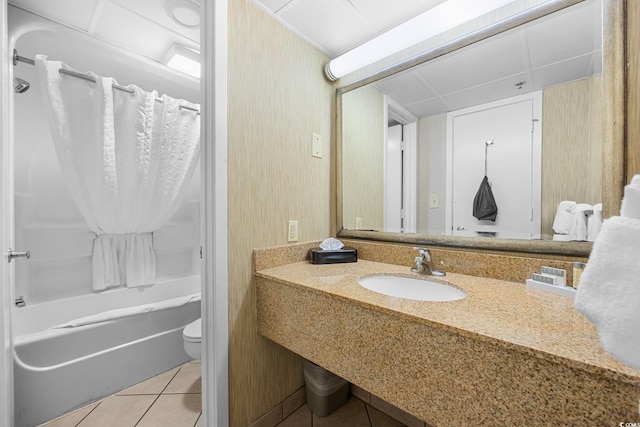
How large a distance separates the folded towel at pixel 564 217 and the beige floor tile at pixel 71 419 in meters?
2.39

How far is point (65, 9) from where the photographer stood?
1.45 meters

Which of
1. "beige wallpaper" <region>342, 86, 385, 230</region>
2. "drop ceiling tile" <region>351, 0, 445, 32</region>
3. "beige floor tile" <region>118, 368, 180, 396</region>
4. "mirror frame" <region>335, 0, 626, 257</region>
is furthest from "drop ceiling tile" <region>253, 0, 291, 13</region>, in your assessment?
"beige floor tile" <region>118, 368, 180, 396</region>

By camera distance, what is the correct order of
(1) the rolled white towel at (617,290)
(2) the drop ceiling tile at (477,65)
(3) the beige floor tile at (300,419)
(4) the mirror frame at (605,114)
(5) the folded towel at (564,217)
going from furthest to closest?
(3) the beige floor tile at (300,419)
(2) the drop ceiling tile at (477,65)
(5) the folded towel at (564,217)
(4) the mirror frame at (605,114)
(1) the rolled white towel at (617,290)

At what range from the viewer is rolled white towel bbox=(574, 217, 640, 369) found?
0.35m

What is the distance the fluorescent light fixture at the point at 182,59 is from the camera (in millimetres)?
1823

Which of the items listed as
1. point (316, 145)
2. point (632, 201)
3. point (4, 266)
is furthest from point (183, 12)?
point (632, 201)

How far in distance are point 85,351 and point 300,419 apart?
50.6 inches

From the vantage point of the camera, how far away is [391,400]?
78 cm

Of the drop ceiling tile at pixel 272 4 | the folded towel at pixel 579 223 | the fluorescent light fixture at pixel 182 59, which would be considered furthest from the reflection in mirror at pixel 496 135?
the fluorescent light fixture at pixel 182 59

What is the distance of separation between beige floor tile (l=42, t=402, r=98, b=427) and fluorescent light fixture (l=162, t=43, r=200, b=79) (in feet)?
7.45

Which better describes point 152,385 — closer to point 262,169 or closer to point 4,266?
point 4,266

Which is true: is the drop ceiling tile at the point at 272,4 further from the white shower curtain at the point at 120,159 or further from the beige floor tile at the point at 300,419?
the beige floor tile at the point at 300,419

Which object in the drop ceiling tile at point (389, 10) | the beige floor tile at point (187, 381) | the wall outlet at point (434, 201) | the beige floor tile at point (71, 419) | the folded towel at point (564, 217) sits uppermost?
the drop ceiling tile at point (389, 10)

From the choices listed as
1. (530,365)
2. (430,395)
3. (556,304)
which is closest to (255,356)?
(430,395)
